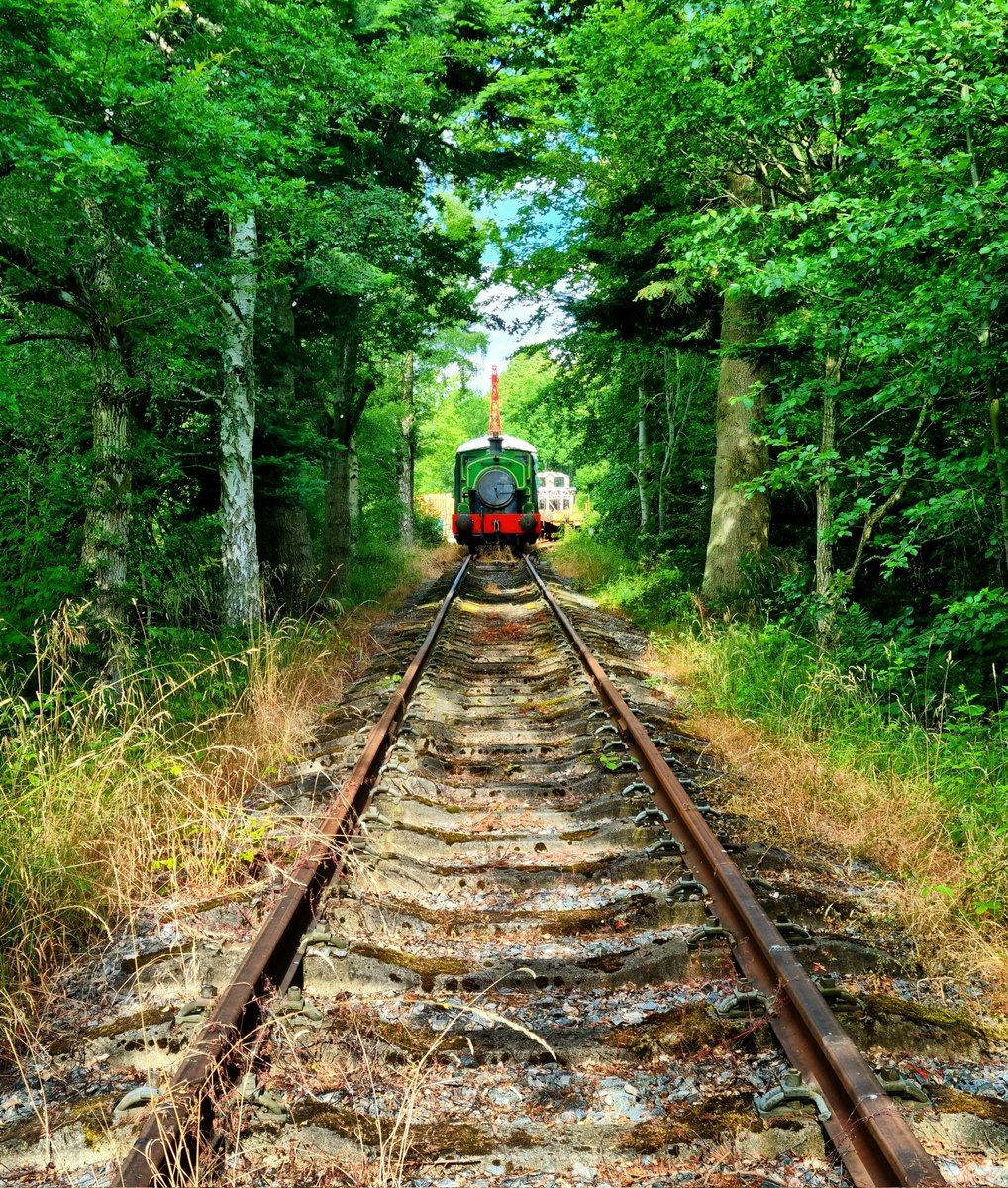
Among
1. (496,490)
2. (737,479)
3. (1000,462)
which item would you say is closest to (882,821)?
(1000,462)

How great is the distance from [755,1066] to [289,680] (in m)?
A: 5.11

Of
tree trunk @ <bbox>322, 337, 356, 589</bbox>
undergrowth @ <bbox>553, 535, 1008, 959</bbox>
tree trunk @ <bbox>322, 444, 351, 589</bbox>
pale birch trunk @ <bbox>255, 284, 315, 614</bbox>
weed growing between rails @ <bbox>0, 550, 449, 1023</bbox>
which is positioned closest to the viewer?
weed growing between rails @ <bbox>0, 550, 449, 1023</bbox>

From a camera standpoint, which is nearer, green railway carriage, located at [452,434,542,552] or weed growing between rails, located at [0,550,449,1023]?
weed growing between rails, located at [0,550,449,1023]

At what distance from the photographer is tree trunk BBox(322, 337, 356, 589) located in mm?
14367

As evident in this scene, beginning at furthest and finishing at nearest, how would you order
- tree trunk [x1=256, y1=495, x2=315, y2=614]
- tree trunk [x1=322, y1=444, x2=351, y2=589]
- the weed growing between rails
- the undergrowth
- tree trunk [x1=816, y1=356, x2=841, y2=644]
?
tree trunk [x1=322, y1=444, x2=351, y2=589] < tree trunk [x1=256, y1=495, x2=315, y2=614] < tree trunk [x1=816, y1=356, x2=841, y2=644] < the undergrowth < the weed growing between rails

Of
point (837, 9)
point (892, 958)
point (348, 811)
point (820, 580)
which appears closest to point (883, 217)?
point (837, 9)

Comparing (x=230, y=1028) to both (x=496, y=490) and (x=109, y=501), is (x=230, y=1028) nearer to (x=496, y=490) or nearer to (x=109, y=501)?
(x=109, y=501)

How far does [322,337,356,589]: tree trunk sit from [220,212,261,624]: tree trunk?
5.54 meters

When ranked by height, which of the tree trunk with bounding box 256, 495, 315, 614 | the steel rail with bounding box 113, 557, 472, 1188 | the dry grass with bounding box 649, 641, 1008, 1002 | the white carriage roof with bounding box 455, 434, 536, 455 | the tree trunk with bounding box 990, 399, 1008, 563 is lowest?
the dry grass with bounding box 649, 641, 1008, 1002

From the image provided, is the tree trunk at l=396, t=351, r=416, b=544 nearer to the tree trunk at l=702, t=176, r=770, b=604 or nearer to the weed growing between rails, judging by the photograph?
the tree trunk at l=702, t=176, r=770, b=604

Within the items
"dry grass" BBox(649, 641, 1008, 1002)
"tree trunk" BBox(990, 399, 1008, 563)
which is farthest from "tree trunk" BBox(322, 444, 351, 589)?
"tree trunk" BBox(990, 399, 1008, 563)

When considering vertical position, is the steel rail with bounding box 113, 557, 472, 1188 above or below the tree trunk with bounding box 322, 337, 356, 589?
below

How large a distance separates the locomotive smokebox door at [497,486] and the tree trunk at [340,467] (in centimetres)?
411

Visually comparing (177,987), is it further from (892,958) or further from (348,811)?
(892,958)
